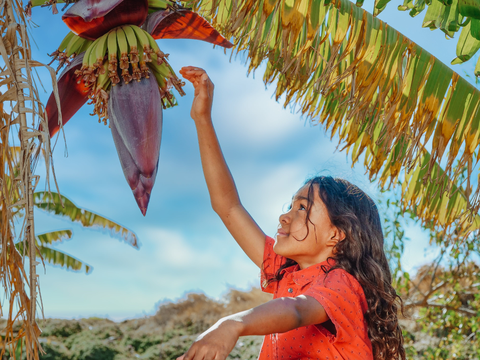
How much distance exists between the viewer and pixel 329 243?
1267 mm

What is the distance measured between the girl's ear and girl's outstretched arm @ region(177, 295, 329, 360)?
0.37m

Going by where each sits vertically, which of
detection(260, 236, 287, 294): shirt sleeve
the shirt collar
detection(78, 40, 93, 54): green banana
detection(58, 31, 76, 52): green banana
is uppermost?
detection(58, 31, 76, 52): green banana

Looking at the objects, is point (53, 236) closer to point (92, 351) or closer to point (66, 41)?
point (92, 351)

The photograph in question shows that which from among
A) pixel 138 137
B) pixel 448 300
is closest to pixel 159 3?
pixel 138 137

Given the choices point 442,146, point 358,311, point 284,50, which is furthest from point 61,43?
point 442,146

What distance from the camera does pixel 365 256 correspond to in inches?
50.4

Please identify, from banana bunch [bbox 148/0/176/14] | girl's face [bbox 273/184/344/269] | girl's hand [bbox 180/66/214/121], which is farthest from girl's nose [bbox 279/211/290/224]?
banana bunch [bbox 148/0/176/14]

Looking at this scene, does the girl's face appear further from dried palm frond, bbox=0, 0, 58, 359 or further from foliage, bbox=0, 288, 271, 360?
foliage, bbox=0, 288, 271, 360

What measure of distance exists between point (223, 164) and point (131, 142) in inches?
20.8

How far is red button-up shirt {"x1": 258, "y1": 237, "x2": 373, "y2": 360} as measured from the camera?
968 mm

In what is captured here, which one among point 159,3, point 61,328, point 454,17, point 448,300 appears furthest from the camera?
point 61,328

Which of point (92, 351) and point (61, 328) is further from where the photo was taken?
point (61, 328)

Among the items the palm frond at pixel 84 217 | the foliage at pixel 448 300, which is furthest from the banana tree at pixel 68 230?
the foliage at pixel 448 300

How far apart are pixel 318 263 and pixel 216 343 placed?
67 centimetres
